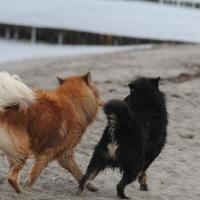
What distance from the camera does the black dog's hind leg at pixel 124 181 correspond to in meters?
6.73

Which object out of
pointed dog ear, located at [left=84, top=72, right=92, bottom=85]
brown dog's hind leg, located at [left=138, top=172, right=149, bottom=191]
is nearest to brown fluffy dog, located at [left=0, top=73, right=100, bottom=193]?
pointed dog ear, located at [left=84, top=72, right=92, bottom=85]

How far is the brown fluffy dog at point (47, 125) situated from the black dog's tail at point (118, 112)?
0.46 metres

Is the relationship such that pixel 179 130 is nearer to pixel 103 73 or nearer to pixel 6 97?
pixel 6 97

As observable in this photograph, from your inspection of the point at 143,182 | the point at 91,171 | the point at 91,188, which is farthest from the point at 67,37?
the point at 91,171

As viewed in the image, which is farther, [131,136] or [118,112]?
[131,136]

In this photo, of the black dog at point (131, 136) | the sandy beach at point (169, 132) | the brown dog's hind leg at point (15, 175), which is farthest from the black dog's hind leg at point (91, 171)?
the brown dog's hind leg at point (15, 175)

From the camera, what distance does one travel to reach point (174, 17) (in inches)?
2411

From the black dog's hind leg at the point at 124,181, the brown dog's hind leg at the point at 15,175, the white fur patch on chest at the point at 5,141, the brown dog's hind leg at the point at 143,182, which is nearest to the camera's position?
the white fur patch on chest at the point at 5,141

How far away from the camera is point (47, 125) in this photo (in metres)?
6.52

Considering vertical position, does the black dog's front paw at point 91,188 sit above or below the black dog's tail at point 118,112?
below

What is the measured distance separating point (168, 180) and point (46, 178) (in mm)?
1386

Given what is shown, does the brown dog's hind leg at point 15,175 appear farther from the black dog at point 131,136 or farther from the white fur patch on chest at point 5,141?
the black dog at point 131,136

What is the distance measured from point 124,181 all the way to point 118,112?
713mm

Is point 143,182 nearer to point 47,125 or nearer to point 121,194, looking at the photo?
point 121,194
